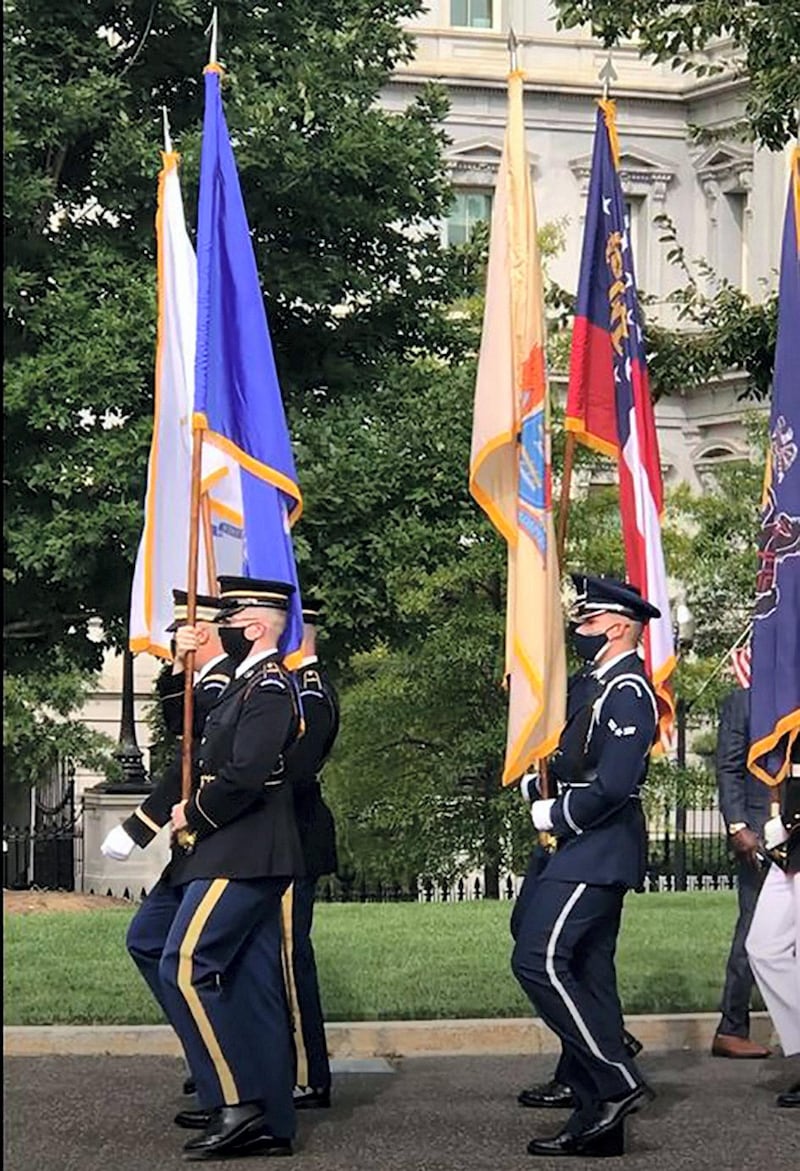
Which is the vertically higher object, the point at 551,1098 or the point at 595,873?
the point at 595,873

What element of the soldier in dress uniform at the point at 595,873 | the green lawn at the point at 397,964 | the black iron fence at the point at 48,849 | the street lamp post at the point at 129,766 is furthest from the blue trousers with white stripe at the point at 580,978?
the black iron fence at the point at 48,849

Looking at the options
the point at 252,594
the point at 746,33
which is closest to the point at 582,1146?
the point at 252,594

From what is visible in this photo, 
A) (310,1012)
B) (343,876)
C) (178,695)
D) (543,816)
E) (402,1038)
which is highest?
(178,695)

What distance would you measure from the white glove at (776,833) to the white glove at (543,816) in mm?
1299

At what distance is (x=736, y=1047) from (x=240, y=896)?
3.17 meters

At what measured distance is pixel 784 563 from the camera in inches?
415

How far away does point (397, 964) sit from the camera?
12.6 metres

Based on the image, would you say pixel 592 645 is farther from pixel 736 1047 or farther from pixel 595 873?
pixel 736 1047

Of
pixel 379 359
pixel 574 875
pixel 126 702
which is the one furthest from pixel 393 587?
pixel 574 875

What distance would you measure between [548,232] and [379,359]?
425 inches

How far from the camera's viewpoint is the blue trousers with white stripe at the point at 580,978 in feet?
29.0

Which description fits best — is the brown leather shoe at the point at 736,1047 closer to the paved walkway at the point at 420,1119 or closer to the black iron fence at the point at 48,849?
the paved walkway at the point at 420,1119

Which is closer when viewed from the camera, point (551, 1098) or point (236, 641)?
point (236, 641)

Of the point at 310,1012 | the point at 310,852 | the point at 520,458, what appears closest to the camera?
the point at 310,1012
